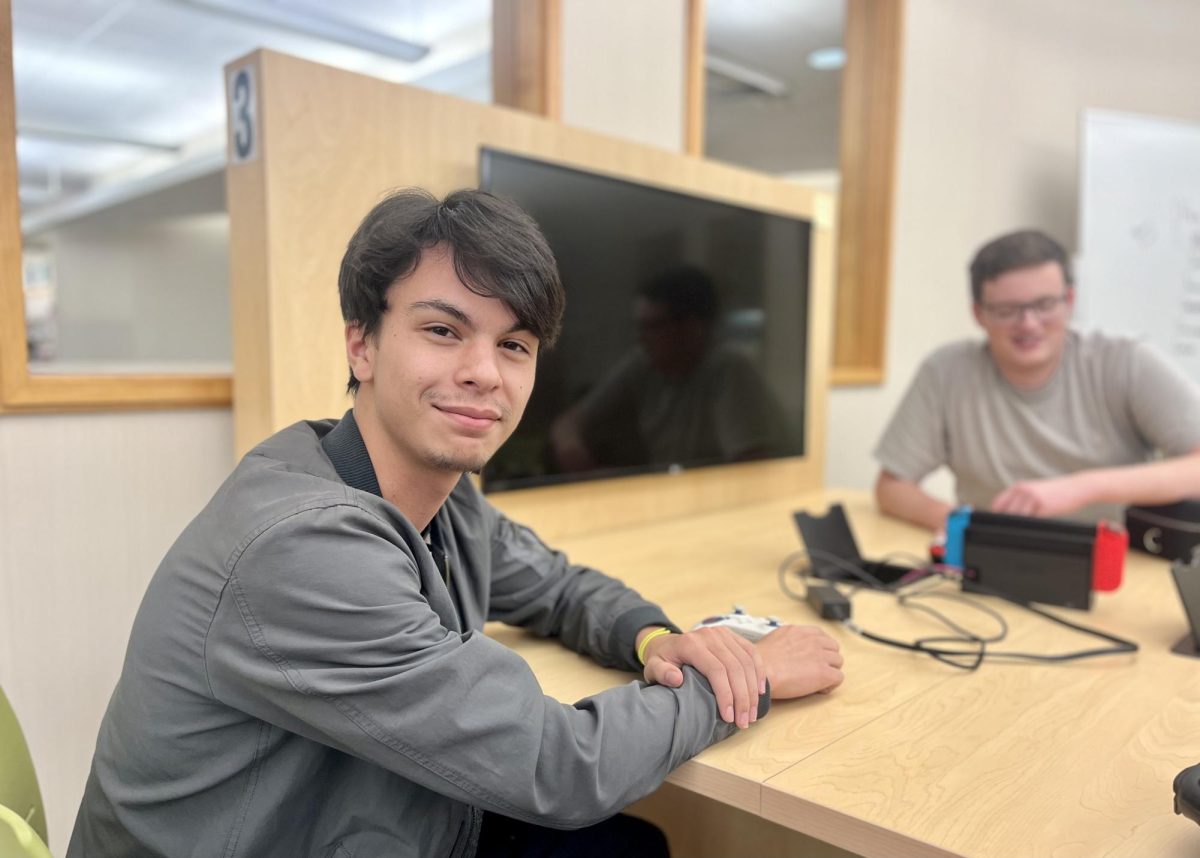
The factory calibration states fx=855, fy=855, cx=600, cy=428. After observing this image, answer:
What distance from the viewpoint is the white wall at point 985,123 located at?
342 cm

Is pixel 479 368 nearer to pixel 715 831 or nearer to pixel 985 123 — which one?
pixel 715 831

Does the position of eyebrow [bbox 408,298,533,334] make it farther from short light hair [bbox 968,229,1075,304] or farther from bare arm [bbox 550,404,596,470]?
short light hair [bbox 968,229,1075,304]

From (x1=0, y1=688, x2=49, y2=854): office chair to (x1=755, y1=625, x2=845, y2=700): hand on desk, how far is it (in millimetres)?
796

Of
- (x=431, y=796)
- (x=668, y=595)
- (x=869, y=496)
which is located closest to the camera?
(x=431, y=796)

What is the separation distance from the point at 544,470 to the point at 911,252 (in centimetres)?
230

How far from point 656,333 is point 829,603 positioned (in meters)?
0.88

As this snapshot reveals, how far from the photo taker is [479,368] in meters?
0.90

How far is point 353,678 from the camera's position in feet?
2.43

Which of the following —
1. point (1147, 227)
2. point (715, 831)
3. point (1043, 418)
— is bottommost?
point (715, 831)

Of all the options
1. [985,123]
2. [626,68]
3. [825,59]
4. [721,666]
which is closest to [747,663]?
[721,666]

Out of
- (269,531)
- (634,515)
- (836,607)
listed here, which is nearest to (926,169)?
(634,515)

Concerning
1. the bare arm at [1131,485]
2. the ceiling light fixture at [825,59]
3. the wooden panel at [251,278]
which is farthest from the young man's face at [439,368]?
the ceiling light fixture at [825,59]

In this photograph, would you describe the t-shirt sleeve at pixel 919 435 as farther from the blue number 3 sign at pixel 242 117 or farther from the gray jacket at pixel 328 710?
the blue number 3 sign at pixel 242 117

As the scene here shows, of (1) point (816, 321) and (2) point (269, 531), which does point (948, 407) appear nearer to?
(1) point (816, 321)
